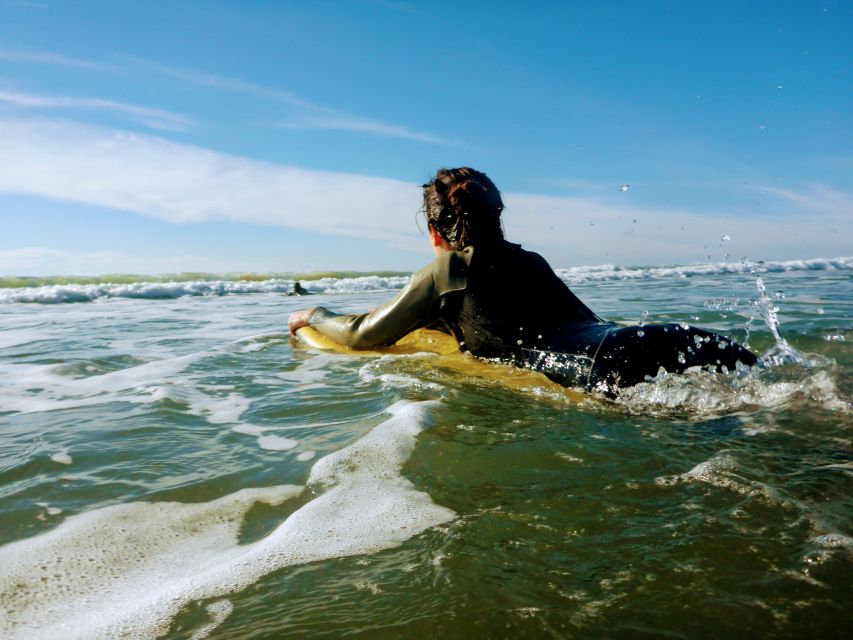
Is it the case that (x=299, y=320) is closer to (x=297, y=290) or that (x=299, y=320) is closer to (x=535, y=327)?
(x=535, y=327)

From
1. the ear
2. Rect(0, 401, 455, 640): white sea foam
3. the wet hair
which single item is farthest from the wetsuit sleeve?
Rect(0, 401, 455, 640): white sea foam

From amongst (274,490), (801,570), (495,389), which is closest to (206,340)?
(495,389)

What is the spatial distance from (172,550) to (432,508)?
795 mm

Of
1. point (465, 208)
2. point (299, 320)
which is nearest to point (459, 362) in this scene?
point (465, 208)

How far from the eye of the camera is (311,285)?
892 inches

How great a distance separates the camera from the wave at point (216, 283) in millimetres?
16705

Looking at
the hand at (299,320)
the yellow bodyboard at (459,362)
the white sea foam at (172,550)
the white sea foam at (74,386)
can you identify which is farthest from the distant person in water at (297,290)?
the white sea foam at (172,550)

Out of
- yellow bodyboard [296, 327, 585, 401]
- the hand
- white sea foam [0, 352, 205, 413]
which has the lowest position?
white sea foam [0, 352, 205, 413]

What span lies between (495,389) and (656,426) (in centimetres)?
102

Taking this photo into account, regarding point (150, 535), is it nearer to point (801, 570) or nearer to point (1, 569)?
point (1, 569)

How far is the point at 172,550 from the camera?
1.83m

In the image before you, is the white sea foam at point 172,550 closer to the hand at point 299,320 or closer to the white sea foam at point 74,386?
the white sea foam at point 74,386

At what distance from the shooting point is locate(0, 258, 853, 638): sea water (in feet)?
4.63

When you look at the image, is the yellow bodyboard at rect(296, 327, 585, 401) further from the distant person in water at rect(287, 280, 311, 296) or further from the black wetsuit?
the distant person in water at rect(287, 280, 311, 296)
